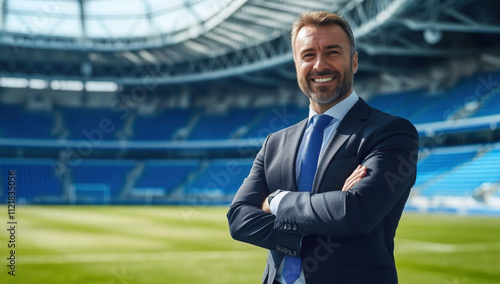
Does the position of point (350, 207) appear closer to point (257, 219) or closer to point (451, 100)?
point (257, 219)

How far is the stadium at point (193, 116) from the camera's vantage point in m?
14.4

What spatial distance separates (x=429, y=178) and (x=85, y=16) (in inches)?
1165

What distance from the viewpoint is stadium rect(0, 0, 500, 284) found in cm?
1438

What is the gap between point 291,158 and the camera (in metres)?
2.76

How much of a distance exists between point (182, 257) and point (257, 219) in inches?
325

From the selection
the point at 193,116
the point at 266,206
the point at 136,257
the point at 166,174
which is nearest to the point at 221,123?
the point at 193,116

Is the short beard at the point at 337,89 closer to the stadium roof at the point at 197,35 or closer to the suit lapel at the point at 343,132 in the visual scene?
the suit lapel at the point at 343,132

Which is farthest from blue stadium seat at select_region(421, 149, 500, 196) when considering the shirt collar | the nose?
the nose

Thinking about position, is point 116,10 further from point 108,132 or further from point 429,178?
point 429,178

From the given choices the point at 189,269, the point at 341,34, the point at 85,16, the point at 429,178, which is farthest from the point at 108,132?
the point at 341,34

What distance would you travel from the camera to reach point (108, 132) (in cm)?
4944

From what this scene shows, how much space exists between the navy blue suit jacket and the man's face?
0.62ft

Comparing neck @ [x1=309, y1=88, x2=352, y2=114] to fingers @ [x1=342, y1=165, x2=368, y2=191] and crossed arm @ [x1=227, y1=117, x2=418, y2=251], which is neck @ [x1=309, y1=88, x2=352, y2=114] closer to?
crossed arm @ [x1=227, y1=117, x2=418, y2=251]

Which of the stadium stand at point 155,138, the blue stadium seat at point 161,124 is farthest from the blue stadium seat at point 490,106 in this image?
the blue stadium seat at point 161,124
